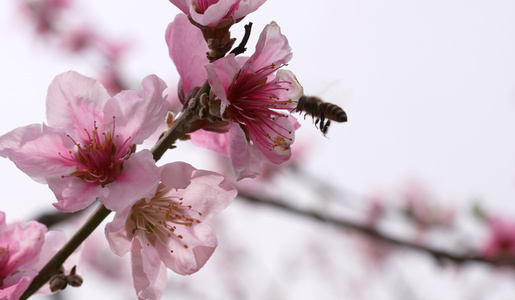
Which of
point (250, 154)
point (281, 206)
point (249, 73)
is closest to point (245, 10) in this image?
point (249, 73)

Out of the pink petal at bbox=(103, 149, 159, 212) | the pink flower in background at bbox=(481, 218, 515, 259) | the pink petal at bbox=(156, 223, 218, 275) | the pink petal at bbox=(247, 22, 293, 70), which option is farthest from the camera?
the pink flower in background at bbox=(481, 218, 515, 259)

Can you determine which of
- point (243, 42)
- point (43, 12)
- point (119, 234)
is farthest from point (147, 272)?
point (43, 12)

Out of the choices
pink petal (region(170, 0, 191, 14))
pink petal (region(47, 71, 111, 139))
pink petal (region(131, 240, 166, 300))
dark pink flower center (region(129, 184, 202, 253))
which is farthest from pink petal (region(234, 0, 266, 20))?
pink petal (region(131, 240, 166, 300))

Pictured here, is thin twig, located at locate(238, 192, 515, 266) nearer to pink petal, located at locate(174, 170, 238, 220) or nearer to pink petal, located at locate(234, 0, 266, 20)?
pink petal, located at locate(174, 170, 238, 220)

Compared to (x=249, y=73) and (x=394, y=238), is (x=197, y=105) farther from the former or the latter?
(x=394, y=238)

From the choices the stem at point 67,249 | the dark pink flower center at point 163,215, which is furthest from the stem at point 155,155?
the dark pink flower center at point 163,215

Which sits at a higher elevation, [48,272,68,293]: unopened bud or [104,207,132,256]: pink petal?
[104,207,132,256]: pink petal
